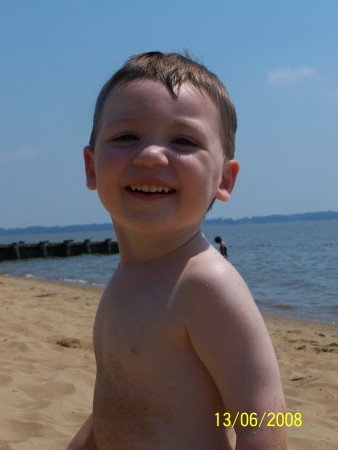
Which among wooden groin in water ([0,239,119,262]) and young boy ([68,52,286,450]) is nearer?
young boy ([68,52,286,450])

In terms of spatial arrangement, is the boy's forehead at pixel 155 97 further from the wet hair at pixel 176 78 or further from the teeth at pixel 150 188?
the teeth at pixel 150 188

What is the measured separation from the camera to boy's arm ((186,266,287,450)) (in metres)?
1.40

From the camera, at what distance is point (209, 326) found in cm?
146

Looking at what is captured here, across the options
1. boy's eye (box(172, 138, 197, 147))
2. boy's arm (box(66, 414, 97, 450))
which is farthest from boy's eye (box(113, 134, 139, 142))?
boy's arm (box(66, 414, 97, 450))

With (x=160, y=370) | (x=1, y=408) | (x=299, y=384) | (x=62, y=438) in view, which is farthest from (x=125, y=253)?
(x=299, y=384)

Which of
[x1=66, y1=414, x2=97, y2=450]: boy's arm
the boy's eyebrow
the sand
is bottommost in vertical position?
the sand

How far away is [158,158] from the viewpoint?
153 cm

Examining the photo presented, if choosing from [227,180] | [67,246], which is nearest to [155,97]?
[227,180]

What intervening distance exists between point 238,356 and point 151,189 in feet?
1.53

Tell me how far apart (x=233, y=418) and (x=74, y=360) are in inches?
174

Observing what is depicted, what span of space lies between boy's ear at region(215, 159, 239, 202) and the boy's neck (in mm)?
128
